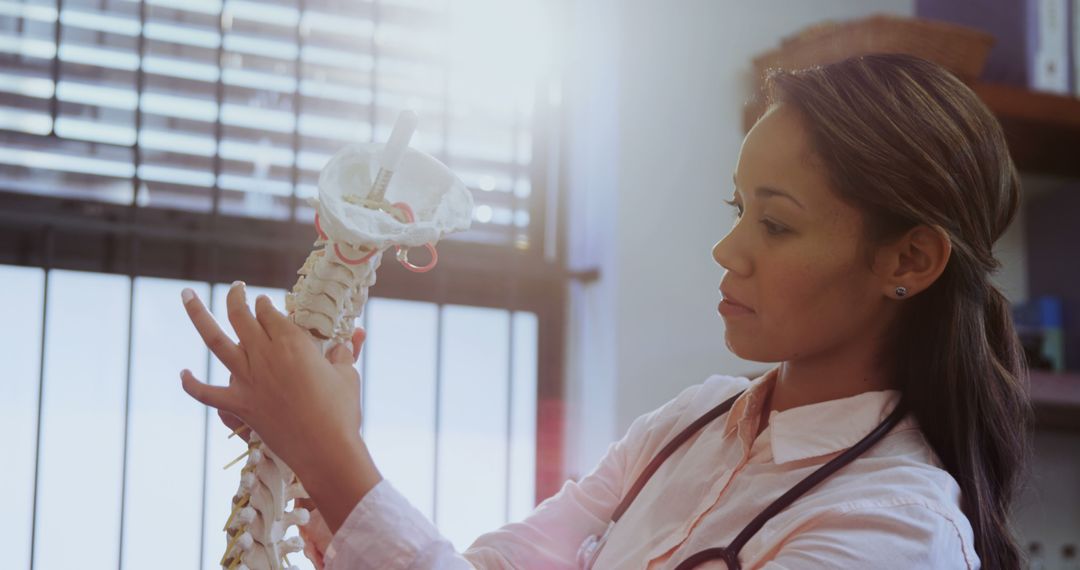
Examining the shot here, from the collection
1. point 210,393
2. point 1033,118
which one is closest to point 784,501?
point 210,393

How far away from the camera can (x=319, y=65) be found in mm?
2309

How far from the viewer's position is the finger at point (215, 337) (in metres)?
0.94

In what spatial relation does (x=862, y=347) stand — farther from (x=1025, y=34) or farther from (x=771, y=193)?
(x=1025, y=34)

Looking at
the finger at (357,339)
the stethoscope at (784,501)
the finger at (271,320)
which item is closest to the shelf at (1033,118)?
the stethoscope at (784,501)

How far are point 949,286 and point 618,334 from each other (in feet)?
3.84

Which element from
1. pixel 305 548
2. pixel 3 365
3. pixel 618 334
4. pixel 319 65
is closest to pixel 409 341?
pixel 618 334

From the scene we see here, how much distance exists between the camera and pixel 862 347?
1166mm

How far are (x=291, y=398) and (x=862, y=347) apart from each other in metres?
0.57

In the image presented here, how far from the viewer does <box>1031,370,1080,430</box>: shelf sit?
228 centimetres

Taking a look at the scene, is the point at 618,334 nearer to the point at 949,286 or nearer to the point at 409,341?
the point at 409,341

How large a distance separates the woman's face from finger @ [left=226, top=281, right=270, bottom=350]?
0.43 metres

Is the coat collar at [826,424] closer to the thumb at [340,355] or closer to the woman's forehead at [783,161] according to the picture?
the woman's forehead at [783,161]

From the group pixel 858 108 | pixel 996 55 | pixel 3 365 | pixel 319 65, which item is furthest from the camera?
pixel 996 55

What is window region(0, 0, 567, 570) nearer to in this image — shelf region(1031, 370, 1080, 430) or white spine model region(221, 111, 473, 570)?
shelf region(1031, 370, 1080, 430)
